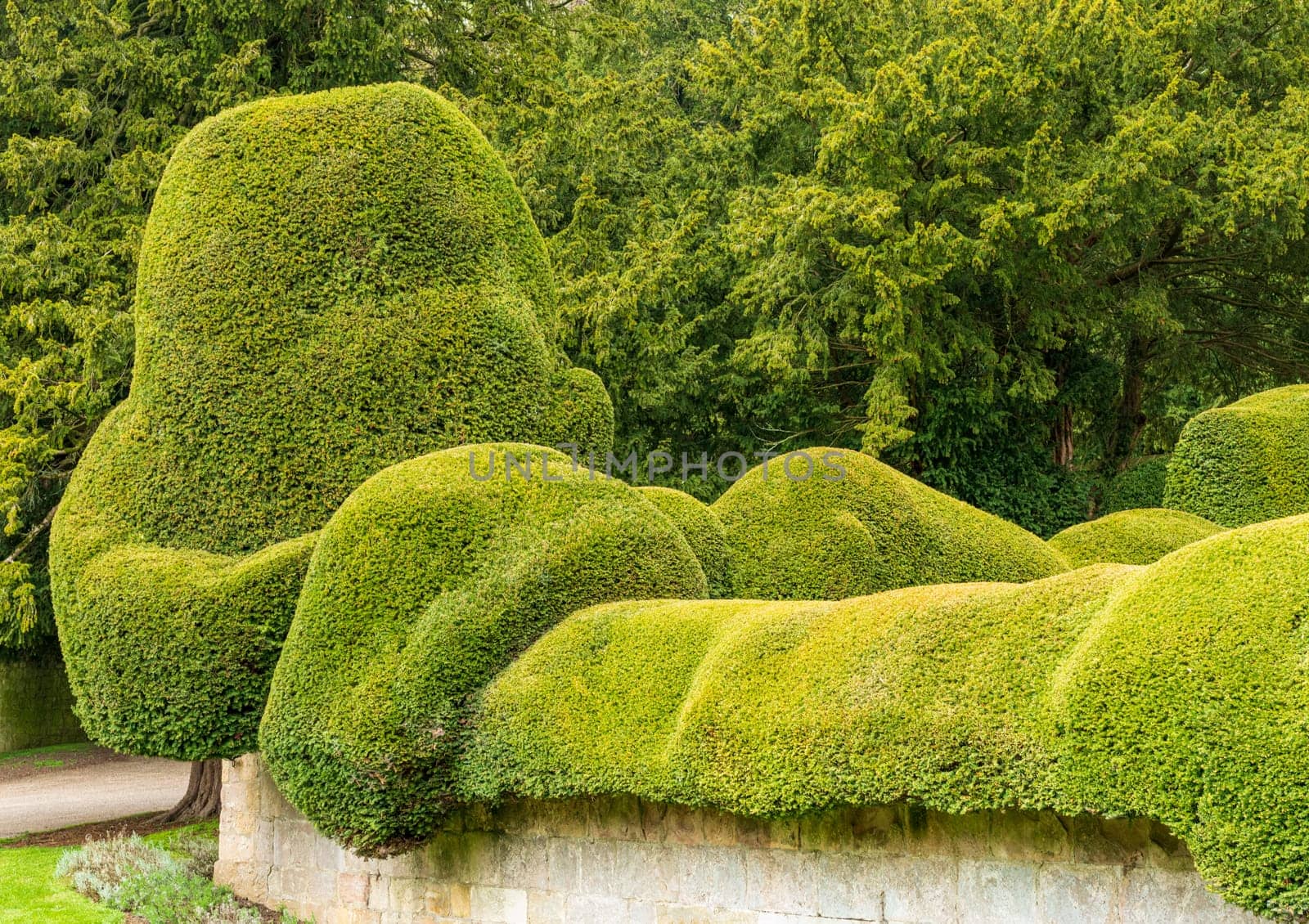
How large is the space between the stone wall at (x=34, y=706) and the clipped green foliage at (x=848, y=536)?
18.7m

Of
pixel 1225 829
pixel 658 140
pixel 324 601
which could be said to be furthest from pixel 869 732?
pixel 658 140

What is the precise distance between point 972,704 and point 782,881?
5.10ft

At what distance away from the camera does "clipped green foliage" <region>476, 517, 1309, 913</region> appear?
4.39 m

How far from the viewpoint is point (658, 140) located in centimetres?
1859

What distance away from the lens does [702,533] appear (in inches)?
358

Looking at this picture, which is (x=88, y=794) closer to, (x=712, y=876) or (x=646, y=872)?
(x=646, y=872)

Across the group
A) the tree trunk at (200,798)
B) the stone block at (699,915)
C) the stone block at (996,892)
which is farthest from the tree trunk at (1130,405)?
the stone block at (996,892)

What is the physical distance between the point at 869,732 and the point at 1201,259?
15531mm

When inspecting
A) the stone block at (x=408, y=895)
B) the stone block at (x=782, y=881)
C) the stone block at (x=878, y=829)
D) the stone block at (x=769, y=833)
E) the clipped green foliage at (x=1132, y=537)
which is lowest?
the stone block at (x=408, y=895)

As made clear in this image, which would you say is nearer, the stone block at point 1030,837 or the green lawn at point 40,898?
the stone block at point 1030,837

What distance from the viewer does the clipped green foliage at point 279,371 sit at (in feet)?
27.2

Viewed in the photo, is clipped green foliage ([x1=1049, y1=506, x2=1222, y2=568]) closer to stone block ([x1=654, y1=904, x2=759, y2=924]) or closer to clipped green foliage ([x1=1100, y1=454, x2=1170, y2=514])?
stone block ([x1=654, y1=904, x2=759, y2=924])

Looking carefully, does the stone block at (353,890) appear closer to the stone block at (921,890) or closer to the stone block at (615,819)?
the stone block at (615,819)

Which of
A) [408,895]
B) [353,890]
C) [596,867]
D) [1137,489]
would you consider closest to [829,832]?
[596,867]
